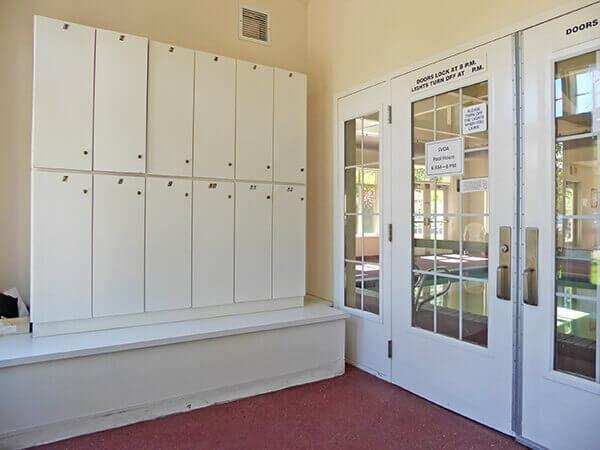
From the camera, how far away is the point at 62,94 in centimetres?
246

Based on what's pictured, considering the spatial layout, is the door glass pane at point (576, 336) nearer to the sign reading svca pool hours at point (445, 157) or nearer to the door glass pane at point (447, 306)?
the door glass pane at point (447, 306)

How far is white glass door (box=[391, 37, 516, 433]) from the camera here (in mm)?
2246

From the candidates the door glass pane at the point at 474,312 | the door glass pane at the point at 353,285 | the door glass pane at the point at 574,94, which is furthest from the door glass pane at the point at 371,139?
the door glass pane at the point at 574,94

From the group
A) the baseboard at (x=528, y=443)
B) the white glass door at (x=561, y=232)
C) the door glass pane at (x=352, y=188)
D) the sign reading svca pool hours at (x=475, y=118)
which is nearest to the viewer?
the white glass door at (x=561, y=232)

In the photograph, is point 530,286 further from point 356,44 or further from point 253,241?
point 356,44

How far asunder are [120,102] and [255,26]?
157 centimetres

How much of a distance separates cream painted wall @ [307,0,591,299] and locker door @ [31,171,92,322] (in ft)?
6.22

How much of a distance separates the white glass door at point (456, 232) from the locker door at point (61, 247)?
204 cm

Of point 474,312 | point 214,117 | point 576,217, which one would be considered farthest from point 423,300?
point 214,117

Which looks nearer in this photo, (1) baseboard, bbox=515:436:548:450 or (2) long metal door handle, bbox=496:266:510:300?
(1) baseboard, bbox=515:436:548:450

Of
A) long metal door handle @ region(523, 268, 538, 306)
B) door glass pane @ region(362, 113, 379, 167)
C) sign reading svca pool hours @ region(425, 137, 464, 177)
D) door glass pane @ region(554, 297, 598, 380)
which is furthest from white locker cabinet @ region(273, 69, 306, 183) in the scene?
door glass pane @ region(554, 297, 598, 380)

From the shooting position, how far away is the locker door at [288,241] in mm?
3188

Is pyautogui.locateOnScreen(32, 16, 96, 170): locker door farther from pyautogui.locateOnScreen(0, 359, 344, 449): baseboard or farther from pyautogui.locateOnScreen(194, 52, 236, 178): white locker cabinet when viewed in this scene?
pyautogui.locateOnScreen(0, 359, 344, 449): baseboard

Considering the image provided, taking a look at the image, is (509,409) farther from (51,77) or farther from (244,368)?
(51,77)
